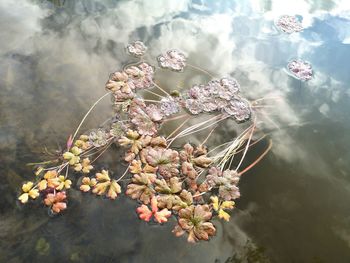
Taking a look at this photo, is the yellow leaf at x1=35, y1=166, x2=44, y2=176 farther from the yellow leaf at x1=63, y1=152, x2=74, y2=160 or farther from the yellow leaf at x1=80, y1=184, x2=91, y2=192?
the yellow leaf at x1=80, y1=184, x2=91, y2=192

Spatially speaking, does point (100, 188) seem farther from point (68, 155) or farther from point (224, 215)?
point (224, 215)

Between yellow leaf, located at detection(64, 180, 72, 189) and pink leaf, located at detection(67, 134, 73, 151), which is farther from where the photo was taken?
pink leaf, located at detection(67, 134, 73, 151)

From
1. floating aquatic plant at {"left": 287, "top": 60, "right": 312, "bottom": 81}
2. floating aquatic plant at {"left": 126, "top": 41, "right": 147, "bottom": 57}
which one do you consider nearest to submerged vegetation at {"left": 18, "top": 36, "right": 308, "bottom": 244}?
floating aquatic plant at {"left": 126, "top": 41, "right": 147, "bottom": 57}

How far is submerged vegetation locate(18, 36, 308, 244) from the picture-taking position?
2.81 m

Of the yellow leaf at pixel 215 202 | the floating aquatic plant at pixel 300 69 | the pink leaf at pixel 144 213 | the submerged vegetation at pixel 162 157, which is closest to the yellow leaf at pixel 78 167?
the submerged vegetation at pixel 162 157

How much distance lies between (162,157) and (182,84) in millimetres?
1197

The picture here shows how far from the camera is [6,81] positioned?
3527 mm

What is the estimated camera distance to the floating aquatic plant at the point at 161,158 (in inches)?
111

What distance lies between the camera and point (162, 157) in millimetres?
3078

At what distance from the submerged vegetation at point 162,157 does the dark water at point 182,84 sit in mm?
97

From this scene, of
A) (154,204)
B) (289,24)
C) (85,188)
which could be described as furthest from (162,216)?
(289,24)

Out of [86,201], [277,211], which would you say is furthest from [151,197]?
[277,211]

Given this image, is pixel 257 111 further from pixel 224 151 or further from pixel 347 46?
pixel 347 46

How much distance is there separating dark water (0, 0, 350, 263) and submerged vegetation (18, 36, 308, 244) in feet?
Result: 0.32
